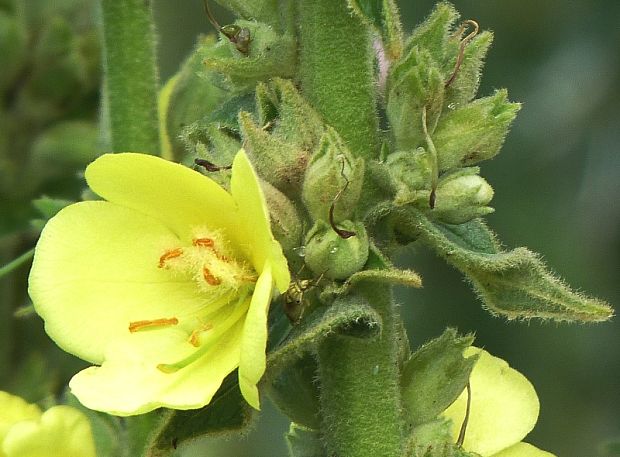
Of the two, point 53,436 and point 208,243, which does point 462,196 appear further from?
point 53,436

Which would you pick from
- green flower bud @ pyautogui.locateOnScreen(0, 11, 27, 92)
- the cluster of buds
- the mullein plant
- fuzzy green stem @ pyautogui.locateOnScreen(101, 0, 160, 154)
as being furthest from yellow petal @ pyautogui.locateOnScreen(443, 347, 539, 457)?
green flower bud @ pyautogui.locateOnScreen(0, 11, 27, 92)

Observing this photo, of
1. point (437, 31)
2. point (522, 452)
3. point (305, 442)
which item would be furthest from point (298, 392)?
point (437, 31)

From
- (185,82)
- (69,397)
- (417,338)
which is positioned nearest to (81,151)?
(185,82)

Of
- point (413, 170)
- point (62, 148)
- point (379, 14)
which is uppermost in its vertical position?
point (379, 14)

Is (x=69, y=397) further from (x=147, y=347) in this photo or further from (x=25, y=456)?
(x=147, y=347)

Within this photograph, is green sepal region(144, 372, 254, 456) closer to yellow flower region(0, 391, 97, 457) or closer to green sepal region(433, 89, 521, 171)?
yellow flower region(0, 391, 97, 457)

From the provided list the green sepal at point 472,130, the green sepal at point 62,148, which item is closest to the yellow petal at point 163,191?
the green sepal at point 472,130
